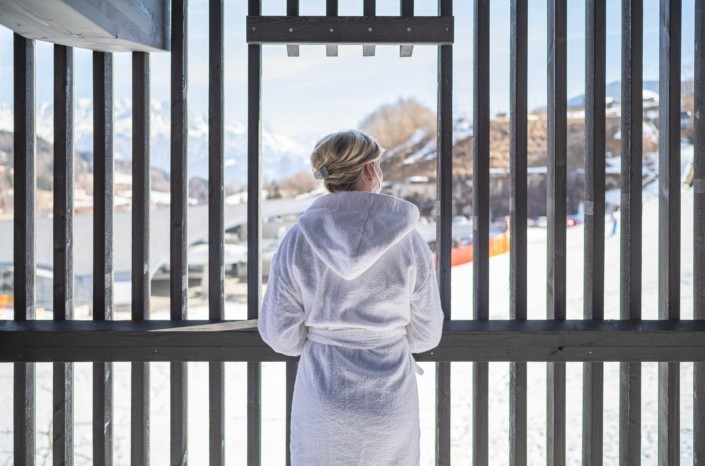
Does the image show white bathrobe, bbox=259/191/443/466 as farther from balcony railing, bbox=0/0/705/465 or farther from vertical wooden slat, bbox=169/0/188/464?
vertical wooden slat, bbox=169/0/188/464

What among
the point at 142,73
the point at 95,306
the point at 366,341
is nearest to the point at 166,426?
the point at 95,306

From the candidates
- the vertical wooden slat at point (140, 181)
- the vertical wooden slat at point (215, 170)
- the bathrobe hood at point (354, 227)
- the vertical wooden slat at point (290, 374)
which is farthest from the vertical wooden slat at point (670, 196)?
the vertical wooden slat at point (140, 181)

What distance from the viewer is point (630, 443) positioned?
2.09 meters

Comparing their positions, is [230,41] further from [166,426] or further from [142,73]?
[166,426]

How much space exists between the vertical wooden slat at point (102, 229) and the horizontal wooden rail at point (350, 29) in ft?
1.80

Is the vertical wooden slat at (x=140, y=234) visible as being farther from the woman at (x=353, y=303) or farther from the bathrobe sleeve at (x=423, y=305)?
the bathrobe sleeve at (x=423, y=305)

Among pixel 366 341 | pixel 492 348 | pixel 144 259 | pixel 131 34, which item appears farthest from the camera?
pixel 144 259

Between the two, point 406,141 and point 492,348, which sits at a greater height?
point 406,141

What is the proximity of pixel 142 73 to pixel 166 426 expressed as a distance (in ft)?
16.3

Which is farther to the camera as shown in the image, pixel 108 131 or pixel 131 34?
pixel 108 131

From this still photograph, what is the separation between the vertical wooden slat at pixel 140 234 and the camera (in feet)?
6.79

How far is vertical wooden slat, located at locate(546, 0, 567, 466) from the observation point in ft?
6.70

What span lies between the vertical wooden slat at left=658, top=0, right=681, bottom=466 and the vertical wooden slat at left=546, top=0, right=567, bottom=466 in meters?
0.36

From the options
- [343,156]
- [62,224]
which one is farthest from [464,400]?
[343,156]
